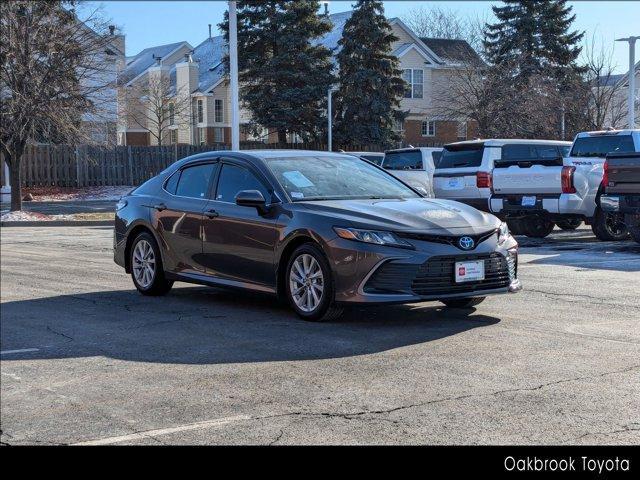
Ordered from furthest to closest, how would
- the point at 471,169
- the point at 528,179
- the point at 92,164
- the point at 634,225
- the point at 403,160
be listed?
the point at 92,164, the point at 403,160, the point at 471,169, the point at 528,179, the point at 634,225

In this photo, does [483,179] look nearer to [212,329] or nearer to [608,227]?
[608,227]

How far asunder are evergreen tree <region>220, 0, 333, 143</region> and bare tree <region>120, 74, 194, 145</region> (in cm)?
961

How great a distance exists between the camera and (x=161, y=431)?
5.01 meters

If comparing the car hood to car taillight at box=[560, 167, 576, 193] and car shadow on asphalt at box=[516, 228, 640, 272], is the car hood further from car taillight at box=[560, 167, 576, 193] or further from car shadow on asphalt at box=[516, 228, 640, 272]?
car taillight at box=[560, 167, 576, 193]

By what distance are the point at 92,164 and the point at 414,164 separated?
20439 millimetres

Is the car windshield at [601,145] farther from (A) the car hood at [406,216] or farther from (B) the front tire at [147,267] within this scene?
(B) the front tire at [147,267]

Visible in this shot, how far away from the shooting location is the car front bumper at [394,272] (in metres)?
7.99

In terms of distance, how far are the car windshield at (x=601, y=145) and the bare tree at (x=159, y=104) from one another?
37.9m

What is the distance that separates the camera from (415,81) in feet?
188

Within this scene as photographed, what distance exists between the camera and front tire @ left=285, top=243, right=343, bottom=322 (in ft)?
27.0

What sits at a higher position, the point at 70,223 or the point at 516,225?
the point at 516,225

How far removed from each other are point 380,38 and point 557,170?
105 feet

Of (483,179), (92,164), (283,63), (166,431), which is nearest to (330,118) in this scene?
(283,63)
